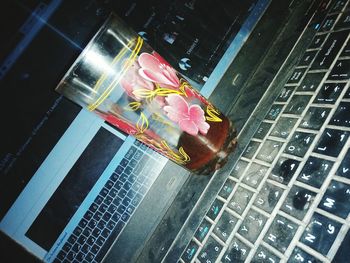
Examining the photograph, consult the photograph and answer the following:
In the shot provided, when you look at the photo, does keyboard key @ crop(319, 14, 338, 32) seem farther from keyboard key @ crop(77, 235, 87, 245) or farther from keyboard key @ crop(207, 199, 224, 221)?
keyboard key @ crop(77, 235, 87, 245)

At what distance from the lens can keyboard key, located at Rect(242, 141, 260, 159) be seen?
899 mm

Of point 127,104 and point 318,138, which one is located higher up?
point 318,138

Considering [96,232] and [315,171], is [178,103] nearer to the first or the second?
[315,171]

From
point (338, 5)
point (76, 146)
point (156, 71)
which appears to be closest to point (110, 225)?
point (76, 146)

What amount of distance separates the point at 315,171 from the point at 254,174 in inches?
7.8

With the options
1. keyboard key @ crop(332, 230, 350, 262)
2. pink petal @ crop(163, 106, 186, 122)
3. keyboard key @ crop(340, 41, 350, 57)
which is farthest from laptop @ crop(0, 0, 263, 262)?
keyboard key @ crop(332, 230, 350, 262)

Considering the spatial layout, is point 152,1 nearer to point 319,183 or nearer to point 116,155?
point 116,155

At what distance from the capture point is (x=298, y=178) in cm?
72

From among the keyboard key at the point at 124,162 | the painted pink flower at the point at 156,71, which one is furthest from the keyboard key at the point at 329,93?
the keyboard key at the point at 124,162

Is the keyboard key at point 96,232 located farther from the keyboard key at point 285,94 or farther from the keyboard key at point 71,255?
the keyboard key at point 285,94

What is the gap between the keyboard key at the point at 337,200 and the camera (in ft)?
1.95

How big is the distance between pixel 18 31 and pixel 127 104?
68 cm

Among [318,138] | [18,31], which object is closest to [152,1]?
[18,31]

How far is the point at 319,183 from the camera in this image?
0.66 meters
